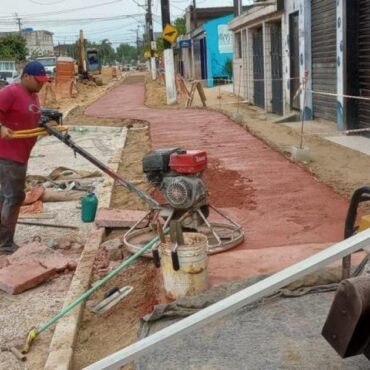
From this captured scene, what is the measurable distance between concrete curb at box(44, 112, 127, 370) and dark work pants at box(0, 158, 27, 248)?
2.57 feet

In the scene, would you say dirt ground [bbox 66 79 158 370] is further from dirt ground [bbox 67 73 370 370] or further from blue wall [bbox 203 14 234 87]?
blue wall [bbox 203 14 234 87]

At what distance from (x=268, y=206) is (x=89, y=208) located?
2.05 meters

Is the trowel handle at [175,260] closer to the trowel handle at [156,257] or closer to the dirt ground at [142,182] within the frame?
the dirt ground at [142,182]

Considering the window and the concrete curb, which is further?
the window

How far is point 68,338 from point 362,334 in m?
2.13

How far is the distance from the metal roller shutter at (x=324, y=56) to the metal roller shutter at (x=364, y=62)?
1.09 metres

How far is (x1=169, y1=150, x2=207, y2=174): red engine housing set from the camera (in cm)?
538

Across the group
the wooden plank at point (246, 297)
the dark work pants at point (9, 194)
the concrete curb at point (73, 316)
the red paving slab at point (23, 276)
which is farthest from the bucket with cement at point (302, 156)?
the wooden plank at point (246, 297)

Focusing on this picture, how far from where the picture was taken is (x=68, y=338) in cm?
429

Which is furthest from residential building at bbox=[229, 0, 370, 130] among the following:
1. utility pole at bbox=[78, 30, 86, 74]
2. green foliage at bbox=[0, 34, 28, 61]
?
green foliage at bbox=[0, 34, 28, 61]

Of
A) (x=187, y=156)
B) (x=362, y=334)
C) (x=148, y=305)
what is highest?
(x=187, y=156)

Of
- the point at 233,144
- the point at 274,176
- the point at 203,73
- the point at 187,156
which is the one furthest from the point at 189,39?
the point at 187,156

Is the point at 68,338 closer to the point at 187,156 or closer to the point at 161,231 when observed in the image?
the point at 161,231

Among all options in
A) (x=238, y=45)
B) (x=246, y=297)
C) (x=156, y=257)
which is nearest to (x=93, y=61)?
(x=238, y=45)
